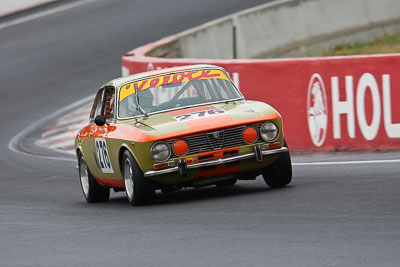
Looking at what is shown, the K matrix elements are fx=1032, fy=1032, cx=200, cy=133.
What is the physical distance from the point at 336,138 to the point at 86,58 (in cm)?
1472

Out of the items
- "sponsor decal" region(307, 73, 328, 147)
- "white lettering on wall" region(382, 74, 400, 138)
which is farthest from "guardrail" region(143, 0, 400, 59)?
"white lettering on wall" region(382, 74, 400, 138)

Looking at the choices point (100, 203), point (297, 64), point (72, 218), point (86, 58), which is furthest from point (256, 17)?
point (72, 218)

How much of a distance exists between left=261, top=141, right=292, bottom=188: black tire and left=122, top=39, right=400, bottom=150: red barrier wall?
3.10 meters

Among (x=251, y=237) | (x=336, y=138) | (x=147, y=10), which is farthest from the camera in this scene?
(x=147, y=10)

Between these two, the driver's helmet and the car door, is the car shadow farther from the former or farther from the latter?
the driver's helmet

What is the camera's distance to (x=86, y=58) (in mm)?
27281

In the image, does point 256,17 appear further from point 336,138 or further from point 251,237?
point 251,237

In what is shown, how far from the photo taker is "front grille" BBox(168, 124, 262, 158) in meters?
9.77

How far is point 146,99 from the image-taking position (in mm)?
10703

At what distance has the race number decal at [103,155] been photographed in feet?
35.2

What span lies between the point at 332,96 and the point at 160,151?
4.31m

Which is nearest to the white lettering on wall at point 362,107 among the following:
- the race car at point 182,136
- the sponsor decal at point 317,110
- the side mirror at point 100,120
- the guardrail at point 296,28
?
the sponsor decal at point 317,110

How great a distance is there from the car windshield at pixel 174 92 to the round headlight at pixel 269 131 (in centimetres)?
95

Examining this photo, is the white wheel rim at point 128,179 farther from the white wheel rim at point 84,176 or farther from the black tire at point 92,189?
the white wheel rim at point 84,176
